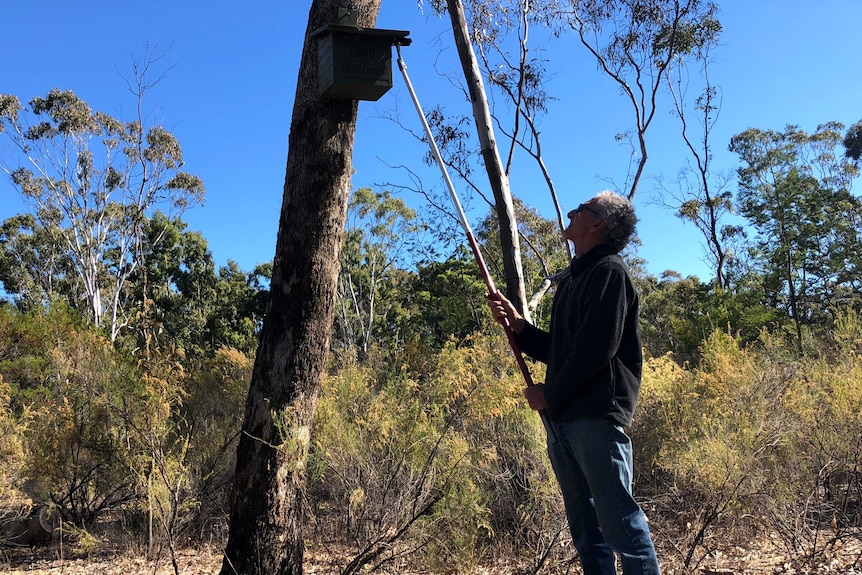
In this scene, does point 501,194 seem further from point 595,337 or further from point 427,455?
point 595,337

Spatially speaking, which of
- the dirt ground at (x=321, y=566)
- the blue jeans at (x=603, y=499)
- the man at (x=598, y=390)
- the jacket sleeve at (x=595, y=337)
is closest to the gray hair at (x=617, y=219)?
the man at (x=598, y=390)

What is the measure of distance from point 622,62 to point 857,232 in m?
11.2

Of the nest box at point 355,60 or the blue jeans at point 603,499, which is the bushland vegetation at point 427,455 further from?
the nest box at point 355,60

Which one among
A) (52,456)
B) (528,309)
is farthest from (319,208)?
(52,456)

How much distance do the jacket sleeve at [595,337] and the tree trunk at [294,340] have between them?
1.31m

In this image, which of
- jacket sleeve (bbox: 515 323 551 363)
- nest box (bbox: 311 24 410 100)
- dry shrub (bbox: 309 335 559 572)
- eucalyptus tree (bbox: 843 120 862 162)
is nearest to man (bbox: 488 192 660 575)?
jacket sleeve (bbox: 515 323 551 363)

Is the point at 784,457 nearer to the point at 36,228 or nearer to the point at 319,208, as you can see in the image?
the point at 319,208

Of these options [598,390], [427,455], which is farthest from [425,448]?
[598,390]

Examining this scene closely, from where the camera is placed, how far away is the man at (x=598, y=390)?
1972 mm

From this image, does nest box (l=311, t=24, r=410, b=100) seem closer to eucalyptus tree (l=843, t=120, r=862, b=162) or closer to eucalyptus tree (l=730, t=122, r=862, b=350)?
eucalyptus tree (l=730, t=122, r=862, b=350)

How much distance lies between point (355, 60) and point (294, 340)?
1305 mm

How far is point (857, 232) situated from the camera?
59.5ft

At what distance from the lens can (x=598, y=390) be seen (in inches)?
80.4

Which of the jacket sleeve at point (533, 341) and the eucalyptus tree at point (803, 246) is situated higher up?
the eucalyptus tree at point (803, 246)
